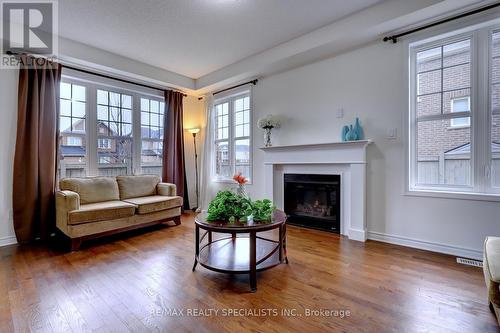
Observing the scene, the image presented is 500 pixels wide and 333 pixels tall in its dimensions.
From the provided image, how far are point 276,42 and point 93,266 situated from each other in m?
3.54

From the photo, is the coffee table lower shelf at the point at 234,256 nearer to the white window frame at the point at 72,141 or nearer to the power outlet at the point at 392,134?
the power outlet at the point at 392,134

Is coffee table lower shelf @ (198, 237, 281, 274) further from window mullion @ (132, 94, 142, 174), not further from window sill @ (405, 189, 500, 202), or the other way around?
window mullion @ (132, 94, 142, 174)

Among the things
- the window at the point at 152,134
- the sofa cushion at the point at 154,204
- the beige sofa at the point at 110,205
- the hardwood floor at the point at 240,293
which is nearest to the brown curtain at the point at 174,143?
the window at the point at 152,134

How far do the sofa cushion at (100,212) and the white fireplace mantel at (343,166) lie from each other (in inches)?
84.0

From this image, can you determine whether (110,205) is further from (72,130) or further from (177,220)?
(72,130)

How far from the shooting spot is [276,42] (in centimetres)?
346

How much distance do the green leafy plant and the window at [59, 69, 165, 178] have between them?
2.79 meters

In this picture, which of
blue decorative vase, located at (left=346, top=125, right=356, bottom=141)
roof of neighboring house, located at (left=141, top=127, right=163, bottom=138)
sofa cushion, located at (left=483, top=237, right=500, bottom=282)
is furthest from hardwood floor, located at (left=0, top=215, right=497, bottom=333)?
roof of neighboring house, located at (left=141, top=127, right=163, bottom=138)

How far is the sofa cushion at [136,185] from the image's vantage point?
12.7 ft

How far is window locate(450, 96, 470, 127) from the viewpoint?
8.37 ft

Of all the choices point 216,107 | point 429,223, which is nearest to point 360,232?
point 429,223

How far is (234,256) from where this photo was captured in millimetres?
2336

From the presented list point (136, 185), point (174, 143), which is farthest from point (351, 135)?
point (136, 185)

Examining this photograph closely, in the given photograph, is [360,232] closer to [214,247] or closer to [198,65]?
[214,247]
